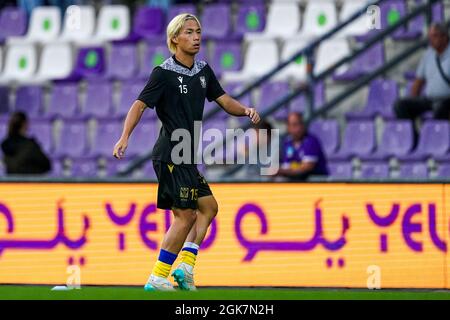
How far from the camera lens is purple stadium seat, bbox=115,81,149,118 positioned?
1591 cm

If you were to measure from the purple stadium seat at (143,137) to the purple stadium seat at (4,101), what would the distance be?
2.16m

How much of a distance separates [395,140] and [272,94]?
1934 millimetres

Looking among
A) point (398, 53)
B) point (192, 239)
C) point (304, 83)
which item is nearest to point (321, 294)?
point (192, 239)

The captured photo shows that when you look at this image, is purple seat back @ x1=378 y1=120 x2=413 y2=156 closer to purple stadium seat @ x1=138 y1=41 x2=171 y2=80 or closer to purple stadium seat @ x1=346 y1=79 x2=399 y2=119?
purple stadium seat @ x1=346 y1=79 x2=399 y2=119

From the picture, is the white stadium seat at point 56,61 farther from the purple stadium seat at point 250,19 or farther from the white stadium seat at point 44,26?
the purple stadium seat at point 250,19

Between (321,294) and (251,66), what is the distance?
7.87 meters

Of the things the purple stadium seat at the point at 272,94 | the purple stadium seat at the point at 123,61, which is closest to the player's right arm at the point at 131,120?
the purple stadium seat at the point at 272,94

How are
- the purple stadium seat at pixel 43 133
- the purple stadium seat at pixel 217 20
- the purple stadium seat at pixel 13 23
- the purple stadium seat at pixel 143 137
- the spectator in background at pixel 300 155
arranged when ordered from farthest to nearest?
the purple stadium seat at pixel 13 23
the purple stadium seat at pixel 217 20
the purple stadium seat at pixel 43 133
the purple stadium seat at pixel 143 137
the spectator in background at pixel 300 155

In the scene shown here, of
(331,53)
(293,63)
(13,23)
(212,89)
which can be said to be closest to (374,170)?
(331,53)

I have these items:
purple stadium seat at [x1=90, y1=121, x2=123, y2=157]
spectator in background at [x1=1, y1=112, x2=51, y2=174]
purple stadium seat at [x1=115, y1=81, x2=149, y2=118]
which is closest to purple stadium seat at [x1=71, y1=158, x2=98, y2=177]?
purple stadium seat at [x1=90, y1=121, x2=123, y2=157]

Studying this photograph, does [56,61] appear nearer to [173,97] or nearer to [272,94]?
[272,94]

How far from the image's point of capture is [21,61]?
57.2 ft

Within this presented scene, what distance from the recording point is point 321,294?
8.39m

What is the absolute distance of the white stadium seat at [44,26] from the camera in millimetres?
17625
